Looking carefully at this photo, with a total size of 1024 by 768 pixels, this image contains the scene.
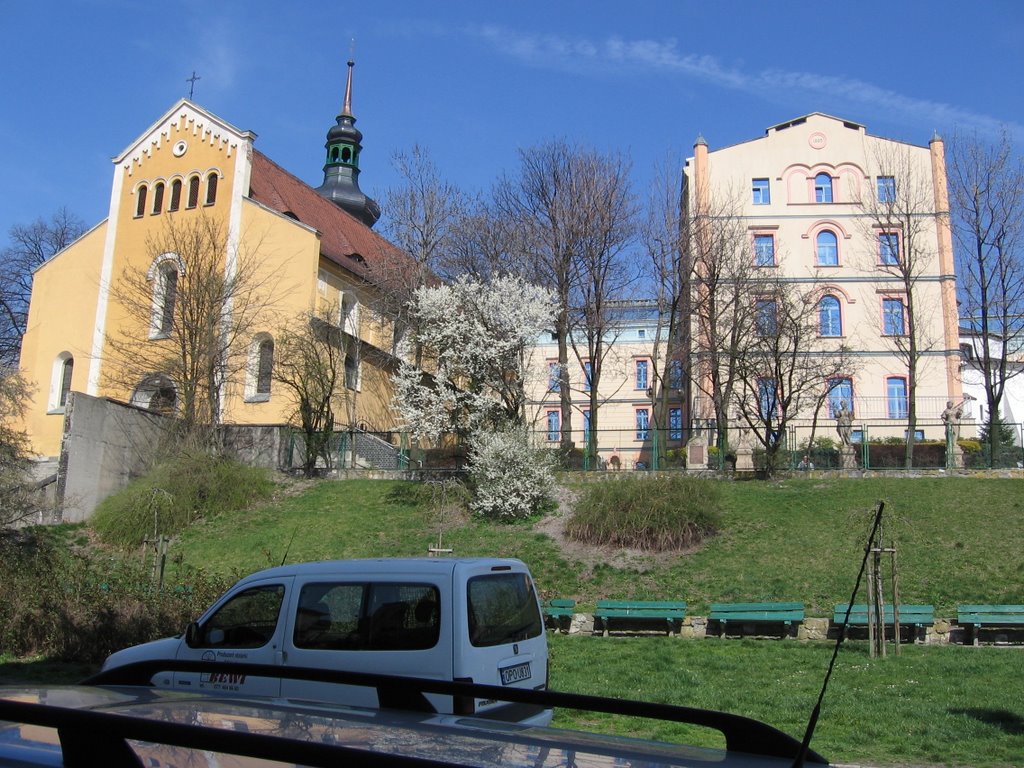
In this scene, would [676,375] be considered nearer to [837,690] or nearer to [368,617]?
[837,690]

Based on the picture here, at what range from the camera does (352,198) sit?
54.4 m

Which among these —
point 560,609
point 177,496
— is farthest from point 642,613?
point 177,496

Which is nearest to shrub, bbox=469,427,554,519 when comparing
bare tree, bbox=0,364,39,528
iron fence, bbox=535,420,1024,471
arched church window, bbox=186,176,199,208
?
iron fence, bbox=535,420,1024,471

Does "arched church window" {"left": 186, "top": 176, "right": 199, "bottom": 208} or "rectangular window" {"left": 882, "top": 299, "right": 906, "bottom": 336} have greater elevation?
"arched church window" {"left": 186, "top": 176, "right": 199, "bottom": 208}

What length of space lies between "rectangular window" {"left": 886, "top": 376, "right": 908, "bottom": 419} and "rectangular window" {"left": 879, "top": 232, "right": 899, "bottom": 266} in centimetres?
508

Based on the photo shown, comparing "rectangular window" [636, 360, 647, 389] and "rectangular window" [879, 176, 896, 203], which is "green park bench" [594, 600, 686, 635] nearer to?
"rectangular window" [879, 176, 896, 203]

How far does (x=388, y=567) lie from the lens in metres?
7.86

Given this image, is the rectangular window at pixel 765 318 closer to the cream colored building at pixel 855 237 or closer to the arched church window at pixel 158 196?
the cream colored building at pixel 855 237

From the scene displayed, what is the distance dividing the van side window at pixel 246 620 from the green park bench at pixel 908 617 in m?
10.3

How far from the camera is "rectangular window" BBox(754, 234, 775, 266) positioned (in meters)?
36.5

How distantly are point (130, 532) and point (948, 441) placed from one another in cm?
2519

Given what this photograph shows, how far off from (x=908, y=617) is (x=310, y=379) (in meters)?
22.6

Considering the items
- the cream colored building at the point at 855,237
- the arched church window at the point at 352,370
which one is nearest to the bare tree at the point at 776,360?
the cream colored building at the point at 855,237

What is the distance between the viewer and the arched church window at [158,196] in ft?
126
